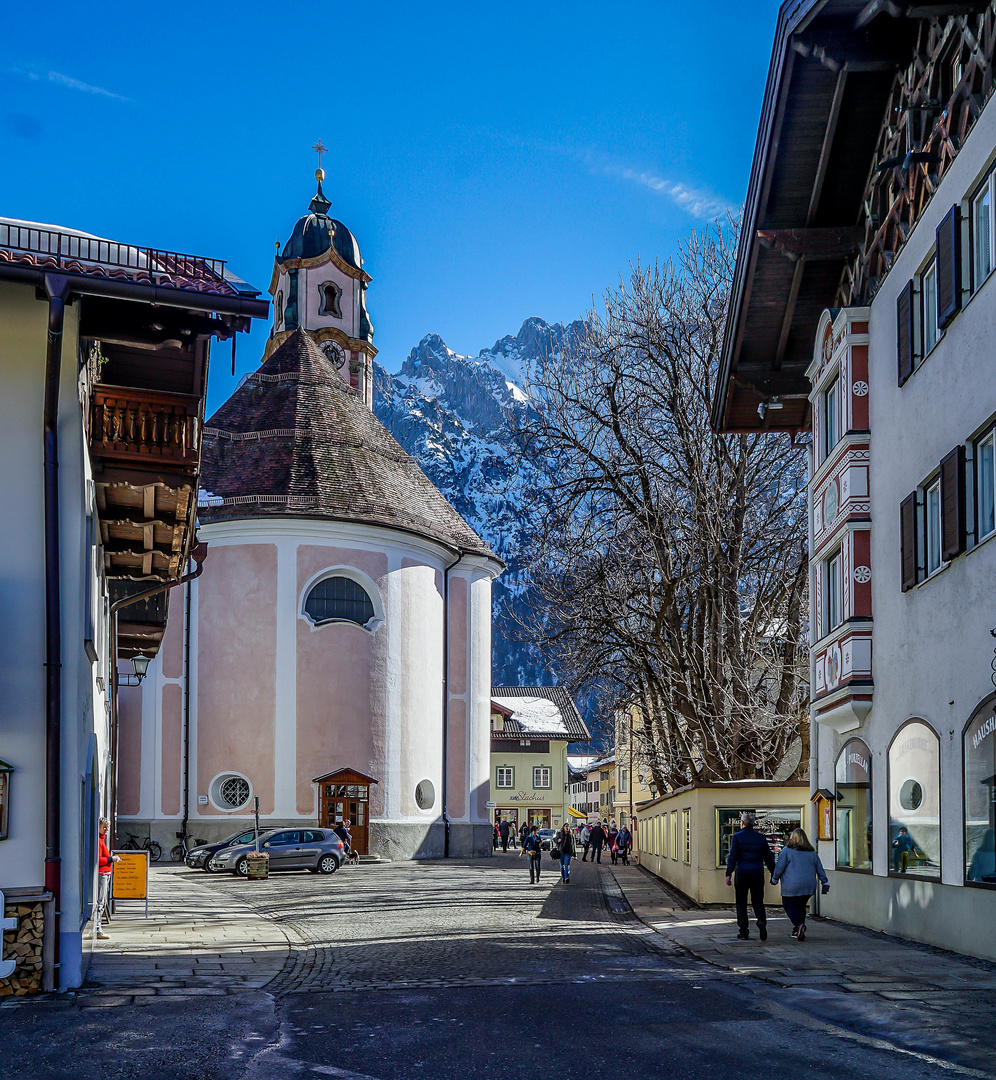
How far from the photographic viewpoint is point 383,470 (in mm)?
44812

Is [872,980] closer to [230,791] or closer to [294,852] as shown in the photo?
[294,852]

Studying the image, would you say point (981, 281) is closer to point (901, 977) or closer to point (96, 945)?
point (901, 977)

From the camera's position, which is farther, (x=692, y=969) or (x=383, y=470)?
(x=383, y=470)

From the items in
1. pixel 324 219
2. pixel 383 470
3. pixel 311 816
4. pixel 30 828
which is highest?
pixel 324 219

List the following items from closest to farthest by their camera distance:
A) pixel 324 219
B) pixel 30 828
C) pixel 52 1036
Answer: pixel 52 1036, pixel 30 828, pixel 324 219

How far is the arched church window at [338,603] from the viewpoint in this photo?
4078cm

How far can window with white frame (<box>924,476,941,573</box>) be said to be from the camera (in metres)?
14.8

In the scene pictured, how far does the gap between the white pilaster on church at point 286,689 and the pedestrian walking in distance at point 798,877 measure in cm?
2606

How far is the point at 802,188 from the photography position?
1880 cm

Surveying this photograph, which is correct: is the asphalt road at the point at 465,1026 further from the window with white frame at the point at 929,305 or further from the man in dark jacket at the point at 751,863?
the window with white frame at the point at 929,305

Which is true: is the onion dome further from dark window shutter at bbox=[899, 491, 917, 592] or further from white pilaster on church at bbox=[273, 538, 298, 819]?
dark window shutter at bbox=[899, 491, 917, 592]

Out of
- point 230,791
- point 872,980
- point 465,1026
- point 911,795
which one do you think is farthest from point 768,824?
point 230,791

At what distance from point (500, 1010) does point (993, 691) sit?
601cm

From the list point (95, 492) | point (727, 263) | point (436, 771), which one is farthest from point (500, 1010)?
point (436, 771)
